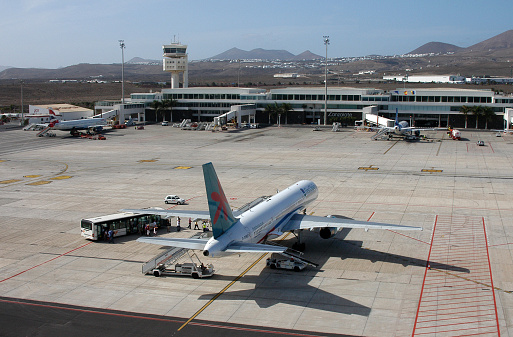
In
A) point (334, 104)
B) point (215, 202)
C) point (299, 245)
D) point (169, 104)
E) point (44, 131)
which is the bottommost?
point (299, 245)

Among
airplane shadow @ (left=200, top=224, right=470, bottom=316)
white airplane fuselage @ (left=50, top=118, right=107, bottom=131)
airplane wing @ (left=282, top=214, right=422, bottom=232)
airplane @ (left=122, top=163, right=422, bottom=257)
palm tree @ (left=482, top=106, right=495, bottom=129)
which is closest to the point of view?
airplane shadow @ (left=200, top=224, right=470, bottom=316)

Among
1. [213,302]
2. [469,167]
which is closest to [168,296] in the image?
[213,302]

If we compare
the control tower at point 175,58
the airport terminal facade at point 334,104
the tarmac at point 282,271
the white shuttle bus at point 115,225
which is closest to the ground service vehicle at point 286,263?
the tarmac at point 282,271

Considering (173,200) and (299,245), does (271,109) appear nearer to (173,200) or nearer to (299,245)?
(173,200)

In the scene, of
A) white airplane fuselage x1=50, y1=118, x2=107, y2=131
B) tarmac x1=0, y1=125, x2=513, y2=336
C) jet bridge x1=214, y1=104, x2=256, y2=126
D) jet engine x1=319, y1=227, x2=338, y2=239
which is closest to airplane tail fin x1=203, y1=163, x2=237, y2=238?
tarmac x1=0, y1=125, x2=513, y2=336

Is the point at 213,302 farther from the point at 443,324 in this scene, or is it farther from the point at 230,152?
the point at 230,152

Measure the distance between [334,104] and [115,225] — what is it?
4612 inches

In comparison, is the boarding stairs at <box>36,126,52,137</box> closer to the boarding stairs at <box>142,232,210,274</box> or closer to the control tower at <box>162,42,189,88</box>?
the control tower at <box>162,42,189,88</box>

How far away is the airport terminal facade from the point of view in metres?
148

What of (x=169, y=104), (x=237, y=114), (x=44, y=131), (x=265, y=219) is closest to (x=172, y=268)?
(x=265, y=219)

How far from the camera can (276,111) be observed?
159 m

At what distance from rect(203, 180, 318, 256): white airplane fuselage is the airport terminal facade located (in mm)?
107458

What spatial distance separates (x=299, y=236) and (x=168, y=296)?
13970mm

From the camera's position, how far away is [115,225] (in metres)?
48.4
